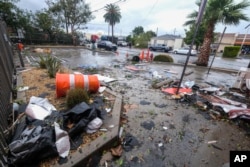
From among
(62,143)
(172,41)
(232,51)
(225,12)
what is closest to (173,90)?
(62,143)

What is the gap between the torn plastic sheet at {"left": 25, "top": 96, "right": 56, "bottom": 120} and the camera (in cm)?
273

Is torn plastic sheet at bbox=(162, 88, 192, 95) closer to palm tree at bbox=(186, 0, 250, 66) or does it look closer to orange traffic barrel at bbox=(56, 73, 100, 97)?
orange traffic barrel at bbox=(56, 73, 100, 97)

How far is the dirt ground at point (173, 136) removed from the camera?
7.25 feet

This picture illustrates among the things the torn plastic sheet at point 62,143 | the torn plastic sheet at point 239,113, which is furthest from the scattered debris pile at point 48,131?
the torn plastic sheet at point 239,113

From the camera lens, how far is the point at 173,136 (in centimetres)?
275

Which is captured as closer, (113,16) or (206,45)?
(206,45)

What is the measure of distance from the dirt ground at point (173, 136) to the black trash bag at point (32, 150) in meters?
0.78

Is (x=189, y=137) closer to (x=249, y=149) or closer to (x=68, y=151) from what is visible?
(x=249, y=149)

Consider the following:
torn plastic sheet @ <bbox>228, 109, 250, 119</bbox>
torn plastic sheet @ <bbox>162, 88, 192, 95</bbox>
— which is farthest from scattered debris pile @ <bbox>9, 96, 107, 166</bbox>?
torn plastic sheet @ <bbox>228, 109, 250, 119</bbox>

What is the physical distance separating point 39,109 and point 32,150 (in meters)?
1.29

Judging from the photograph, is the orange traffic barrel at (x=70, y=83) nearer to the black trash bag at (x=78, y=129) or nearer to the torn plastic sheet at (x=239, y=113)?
the black trash bag at (x=78, y=129)

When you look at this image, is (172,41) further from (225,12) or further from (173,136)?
(173,136)

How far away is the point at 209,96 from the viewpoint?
479 centimetres

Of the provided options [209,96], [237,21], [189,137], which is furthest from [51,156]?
[237,21]
